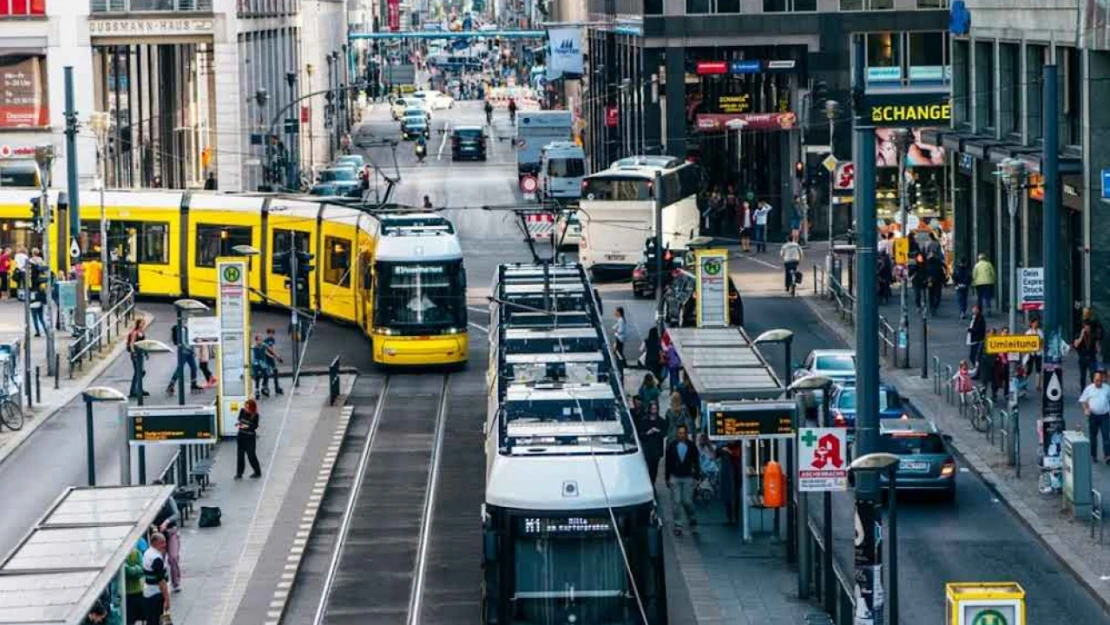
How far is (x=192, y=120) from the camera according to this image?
107m

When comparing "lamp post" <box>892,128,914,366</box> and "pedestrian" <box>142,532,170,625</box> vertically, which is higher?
"lamp post" <box>892,128,914,366</box>

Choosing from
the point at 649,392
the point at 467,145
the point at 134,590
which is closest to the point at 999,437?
the point at 649,392

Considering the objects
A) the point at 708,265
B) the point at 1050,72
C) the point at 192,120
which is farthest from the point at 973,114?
the point at 192,120

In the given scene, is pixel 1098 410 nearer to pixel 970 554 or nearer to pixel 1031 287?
pixel 1031 287

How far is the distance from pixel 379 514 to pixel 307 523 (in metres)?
1.49

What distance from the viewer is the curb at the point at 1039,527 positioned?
114 feet

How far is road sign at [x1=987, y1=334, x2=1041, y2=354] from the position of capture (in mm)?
43031

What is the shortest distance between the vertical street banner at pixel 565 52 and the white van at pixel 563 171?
11759mm

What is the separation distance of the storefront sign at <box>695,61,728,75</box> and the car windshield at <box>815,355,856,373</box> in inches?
1594

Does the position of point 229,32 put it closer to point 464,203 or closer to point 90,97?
point 90,97

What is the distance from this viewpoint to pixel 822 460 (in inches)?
1308

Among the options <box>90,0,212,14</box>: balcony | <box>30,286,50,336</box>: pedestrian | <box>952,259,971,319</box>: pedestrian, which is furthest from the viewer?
<box>90,0,212,14</box>: balcony

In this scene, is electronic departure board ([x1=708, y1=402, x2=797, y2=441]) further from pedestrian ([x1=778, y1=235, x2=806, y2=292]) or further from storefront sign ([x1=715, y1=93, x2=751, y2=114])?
storefront sign ([x1=715, y1=93, x2=751, y2=114])

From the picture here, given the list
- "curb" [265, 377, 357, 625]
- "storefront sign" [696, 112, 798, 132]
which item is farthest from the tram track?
"storefront sign" [696, 112, 798, 132]
